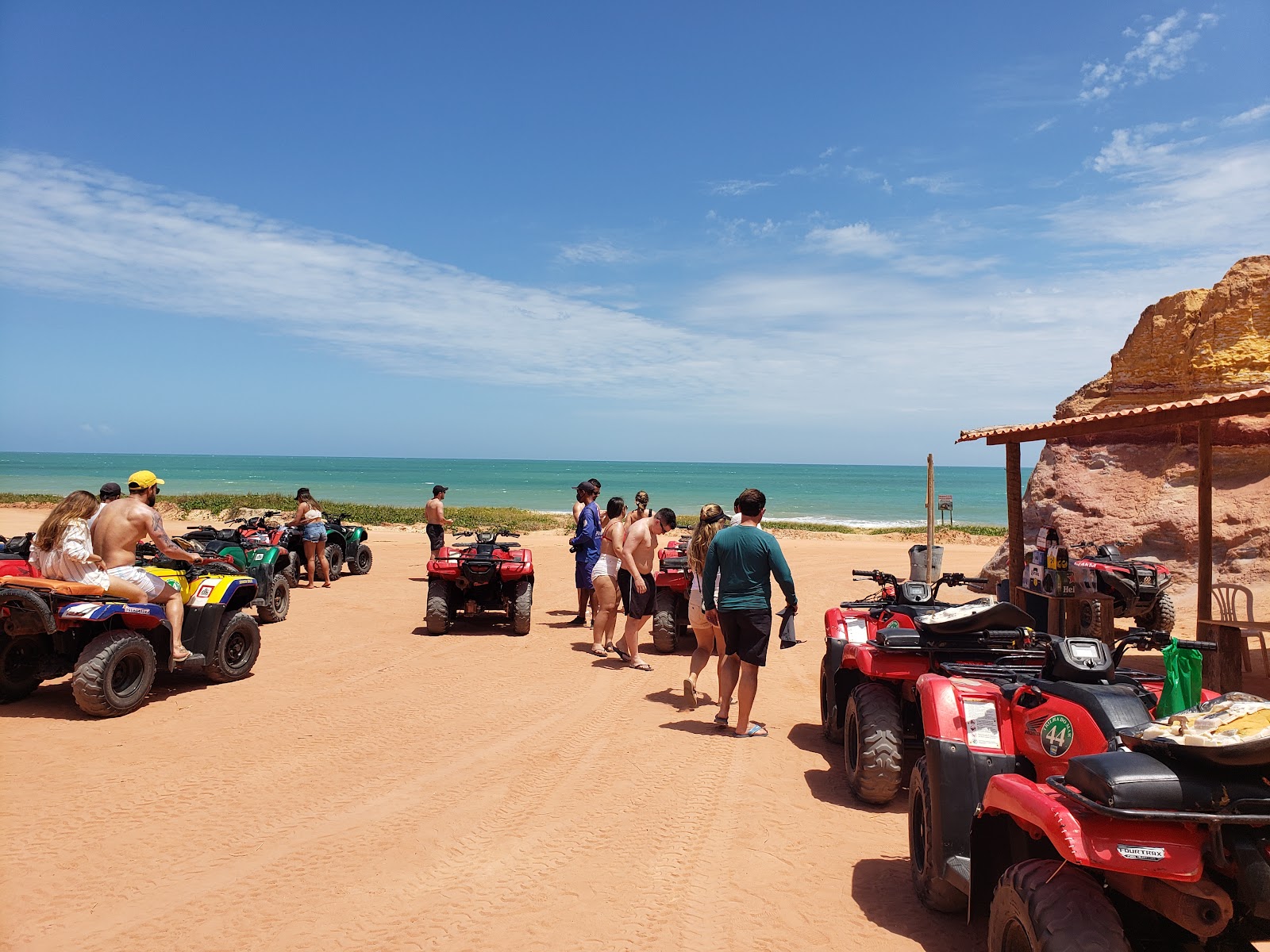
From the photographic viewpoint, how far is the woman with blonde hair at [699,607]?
22.7ft

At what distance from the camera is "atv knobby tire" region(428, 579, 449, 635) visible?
32.4 feet

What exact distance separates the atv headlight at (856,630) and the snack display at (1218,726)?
3.08m

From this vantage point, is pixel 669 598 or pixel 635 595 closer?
pixel 635 595

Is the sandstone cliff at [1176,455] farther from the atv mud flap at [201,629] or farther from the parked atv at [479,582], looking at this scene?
the atv mud flap at [201,629]

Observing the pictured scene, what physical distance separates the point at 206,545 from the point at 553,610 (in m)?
4.76

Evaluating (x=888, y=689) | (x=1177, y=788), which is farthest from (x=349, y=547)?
(x=1177, y=788)

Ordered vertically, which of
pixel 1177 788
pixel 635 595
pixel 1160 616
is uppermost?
pixel 1177 788

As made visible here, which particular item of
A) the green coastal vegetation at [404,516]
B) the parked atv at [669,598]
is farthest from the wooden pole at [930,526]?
the green coastal vegetation at [404,516]

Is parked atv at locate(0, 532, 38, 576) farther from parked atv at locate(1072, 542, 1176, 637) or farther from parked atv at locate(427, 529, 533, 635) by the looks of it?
parked atv at locate(1072, 542, 1176, 637)

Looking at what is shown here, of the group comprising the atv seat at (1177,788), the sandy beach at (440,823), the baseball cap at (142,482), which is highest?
the baseball cap at (142,482)

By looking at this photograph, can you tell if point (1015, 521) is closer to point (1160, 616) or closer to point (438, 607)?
point (1160, 616)

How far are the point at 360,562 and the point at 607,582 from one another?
804 centimetres

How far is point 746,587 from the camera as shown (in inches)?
231

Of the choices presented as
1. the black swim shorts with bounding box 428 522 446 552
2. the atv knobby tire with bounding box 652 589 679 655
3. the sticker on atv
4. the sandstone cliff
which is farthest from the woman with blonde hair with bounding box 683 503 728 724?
the sandstone cliff
